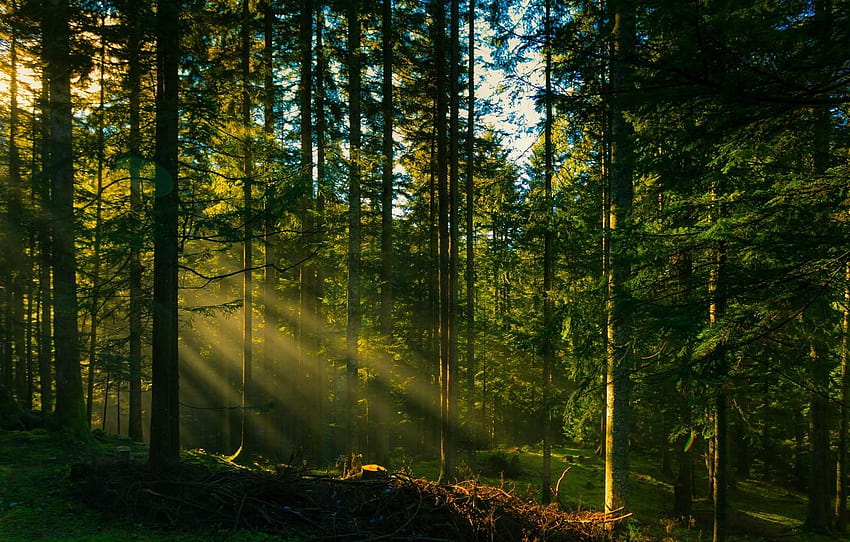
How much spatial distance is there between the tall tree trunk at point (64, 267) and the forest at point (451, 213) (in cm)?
5

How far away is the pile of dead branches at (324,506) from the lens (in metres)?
5.22

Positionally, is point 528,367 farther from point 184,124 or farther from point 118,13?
point 118,13

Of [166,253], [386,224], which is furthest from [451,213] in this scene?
[166,253]

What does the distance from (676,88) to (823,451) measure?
15.1 meters

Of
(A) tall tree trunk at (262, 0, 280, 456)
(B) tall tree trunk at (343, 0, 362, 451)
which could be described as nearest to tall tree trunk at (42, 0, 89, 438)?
(A) tall tree trunk at (262, 0, 280, 456)

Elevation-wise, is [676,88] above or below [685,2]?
below

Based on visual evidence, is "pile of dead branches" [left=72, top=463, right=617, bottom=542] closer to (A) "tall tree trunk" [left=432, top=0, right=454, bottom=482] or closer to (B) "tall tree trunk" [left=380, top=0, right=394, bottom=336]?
(A) "tall tree trunk" [left=432, top=0, right=454, bottom=482]

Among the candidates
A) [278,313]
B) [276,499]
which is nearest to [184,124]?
[276,499]

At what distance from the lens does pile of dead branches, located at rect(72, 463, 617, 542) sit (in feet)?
17.1

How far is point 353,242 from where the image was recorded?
11.7 m

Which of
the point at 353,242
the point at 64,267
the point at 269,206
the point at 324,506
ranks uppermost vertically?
the point at 269,206

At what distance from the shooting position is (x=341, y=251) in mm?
13547

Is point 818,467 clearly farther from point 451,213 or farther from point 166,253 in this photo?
point 166,253

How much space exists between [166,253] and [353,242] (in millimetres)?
4931
